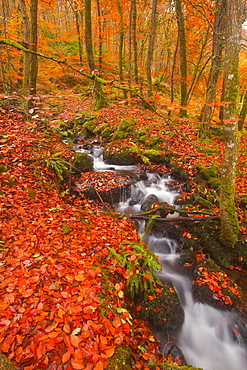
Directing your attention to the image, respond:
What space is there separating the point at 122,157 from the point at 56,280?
7.16 m

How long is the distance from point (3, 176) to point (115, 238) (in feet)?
11.5

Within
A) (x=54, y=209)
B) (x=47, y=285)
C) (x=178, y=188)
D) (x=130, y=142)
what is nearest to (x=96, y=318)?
(x=47, y=285)

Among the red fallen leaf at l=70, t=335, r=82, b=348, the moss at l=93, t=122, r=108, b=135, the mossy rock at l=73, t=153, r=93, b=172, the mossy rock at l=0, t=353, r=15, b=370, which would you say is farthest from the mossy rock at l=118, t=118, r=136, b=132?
the mossy rock at l=0, t=353, r=15, b=370

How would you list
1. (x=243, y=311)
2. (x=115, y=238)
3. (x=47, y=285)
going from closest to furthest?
(x=47, y=285), (x=243, y=311), (x=115, y=238)

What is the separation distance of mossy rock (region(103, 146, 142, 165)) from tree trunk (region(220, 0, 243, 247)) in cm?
552

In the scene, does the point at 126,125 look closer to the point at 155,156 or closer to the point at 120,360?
the point at 155,156

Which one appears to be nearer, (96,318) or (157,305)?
(96,318)

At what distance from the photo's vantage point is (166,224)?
20.6ft

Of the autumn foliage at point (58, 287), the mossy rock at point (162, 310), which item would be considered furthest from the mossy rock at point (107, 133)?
the mossy rock at point (162, 310)

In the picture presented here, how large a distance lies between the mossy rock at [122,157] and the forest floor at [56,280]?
12.5 ft

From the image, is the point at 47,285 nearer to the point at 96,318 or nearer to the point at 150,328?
the point at 96,318

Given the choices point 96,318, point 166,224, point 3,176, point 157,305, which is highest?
point 3,176

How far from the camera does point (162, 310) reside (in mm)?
3893

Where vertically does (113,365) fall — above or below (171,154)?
below
